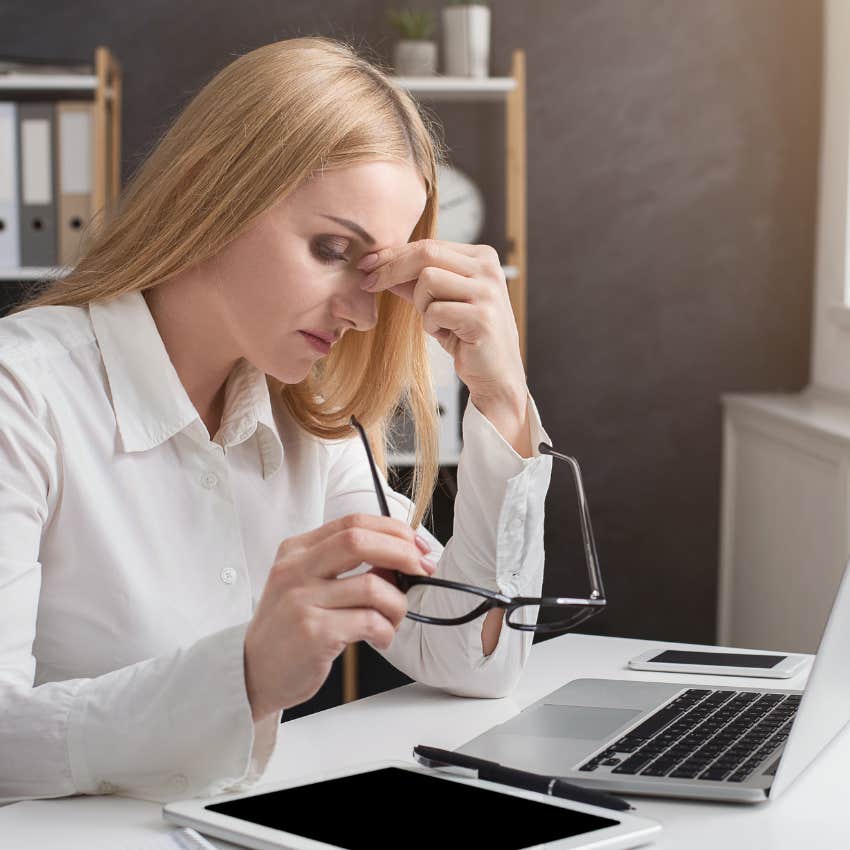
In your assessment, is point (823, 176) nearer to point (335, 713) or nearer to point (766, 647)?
point (766, 647)

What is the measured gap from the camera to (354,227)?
3.98ft

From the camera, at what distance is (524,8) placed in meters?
3.02

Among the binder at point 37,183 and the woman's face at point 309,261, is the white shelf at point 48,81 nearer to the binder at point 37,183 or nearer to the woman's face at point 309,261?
the binder at point 37,183

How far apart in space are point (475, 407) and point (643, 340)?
1.86 meters

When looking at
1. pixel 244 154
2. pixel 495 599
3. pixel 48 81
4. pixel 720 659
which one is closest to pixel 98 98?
pixel 48 81

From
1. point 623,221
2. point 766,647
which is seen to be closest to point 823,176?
point 623,221

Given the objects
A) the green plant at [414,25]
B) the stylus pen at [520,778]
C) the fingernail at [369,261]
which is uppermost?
the green plant at [414,25]

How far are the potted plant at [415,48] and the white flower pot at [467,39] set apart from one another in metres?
0.05

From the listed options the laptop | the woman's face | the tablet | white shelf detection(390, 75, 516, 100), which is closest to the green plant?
white shelf detection(390, 75, 516, 100)

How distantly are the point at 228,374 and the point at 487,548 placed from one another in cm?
37

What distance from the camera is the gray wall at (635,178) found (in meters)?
3.02

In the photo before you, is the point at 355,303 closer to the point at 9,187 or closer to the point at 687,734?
the point at 687,734

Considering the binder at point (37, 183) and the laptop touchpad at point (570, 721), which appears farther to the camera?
the binder at point (37, 183)

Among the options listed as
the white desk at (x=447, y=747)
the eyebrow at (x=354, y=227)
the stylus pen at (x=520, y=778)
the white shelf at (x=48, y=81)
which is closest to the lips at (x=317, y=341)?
the eyebrow at (x=354, y=227)
